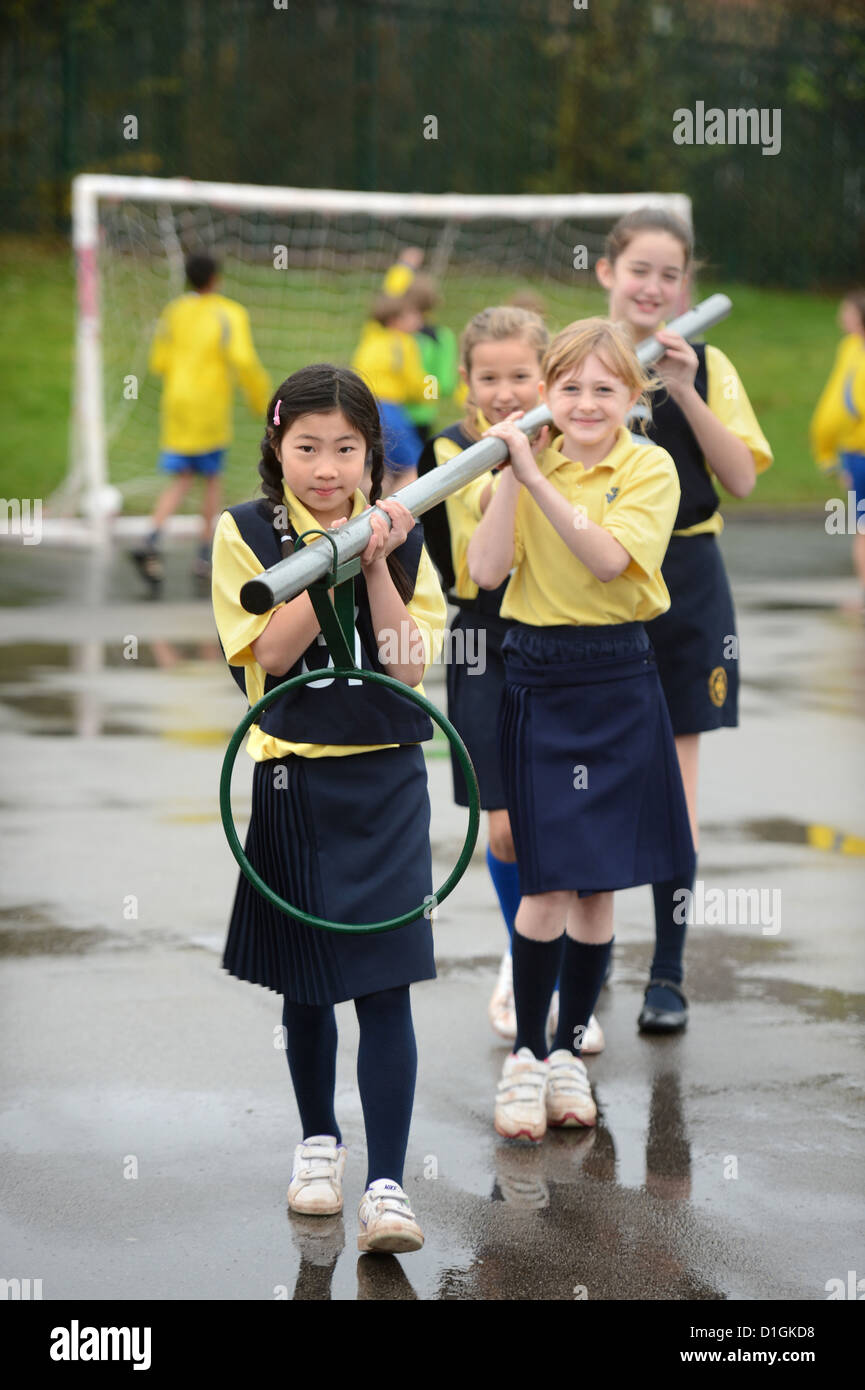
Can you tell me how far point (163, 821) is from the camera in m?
6.97

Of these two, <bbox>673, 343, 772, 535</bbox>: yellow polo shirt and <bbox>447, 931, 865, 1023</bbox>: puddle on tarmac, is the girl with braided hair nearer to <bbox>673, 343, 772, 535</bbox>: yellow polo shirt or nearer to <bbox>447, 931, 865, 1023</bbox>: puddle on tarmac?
<bbox>673, 343, 772, 535</bbox>: yellow polo shirt

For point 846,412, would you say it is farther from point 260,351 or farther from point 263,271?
point 263,271

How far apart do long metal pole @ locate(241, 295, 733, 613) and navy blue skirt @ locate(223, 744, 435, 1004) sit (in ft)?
1.61

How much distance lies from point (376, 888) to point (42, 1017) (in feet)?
5.32

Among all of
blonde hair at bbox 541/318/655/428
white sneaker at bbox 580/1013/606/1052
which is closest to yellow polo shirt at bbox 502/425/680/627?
blonde hair at bbox 541/318/655/428

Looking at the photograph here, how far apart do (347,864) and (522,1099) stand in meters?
0.89

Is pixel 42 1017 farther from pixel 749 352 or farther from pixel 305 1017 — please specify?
pixel 749 352

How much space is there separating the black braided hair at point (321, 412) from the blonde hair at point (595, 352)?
588mm

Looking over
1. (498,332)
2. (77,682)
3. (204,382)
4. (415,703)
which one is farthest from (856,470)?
(415,703)

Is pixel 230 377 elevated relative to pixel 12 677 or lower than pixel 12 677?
elevated

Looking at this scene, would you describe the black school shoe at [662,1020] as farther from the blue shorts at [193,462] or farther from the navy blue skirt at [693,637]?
the blue shorts at [193,462]

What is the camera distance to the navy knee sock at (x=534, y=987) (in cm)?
432

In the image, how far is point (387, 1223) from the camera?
3574mm
